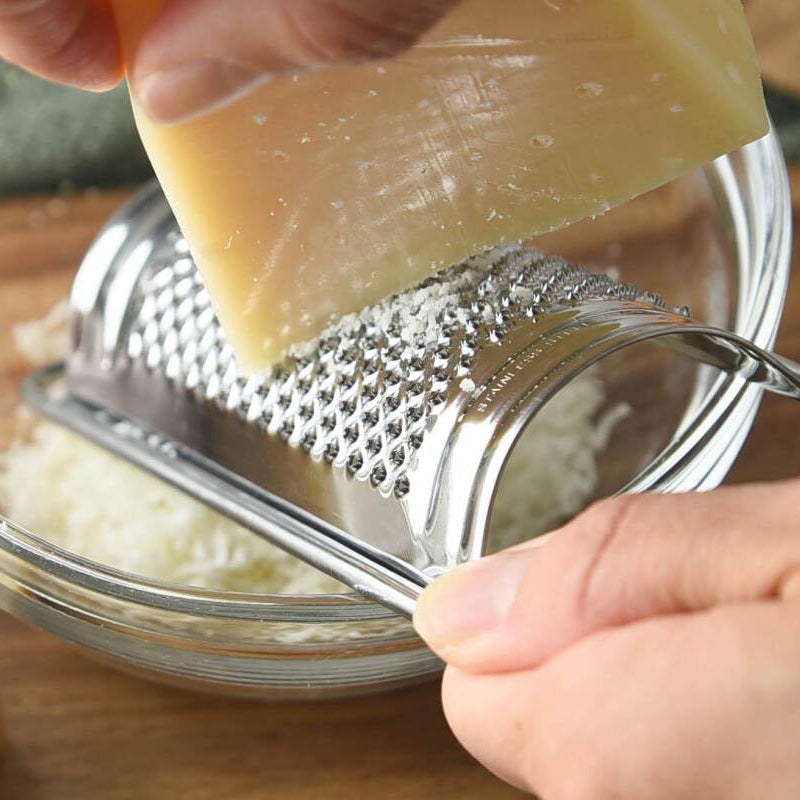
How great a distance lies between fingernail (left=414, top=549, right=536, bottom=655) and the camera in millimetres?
562

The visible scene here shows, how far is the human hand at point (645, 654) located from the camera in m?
0.47

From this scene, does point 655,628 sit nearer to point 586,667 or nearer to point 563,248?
point 586,667

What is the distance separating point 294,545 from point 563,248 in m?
→ 0.50

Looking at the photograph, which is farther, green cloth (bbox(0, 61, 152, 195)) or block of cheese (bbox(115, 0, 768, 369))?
green cloth (bbox(0, 61, 152, 195))

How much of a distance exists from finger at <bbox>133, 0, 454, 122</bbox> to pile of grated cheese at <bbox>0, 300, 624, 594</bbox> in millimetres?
414

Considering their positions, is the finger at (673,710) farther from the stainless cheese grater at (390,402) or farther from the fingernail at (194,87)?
the fingernail at (194,87)

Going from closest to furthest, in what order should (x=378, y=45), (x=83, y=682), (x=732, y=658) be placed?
(x=732, y=658)
(x=378, y=45)
(x=83, y=682)

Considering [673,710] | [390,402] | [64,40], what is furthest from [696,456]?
[64,40]

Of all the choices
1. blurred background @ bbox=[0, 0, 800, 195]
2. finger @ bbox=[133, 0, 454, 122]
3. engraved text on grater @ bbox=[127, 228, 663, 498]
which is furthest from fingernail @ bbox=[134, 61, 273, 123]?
blurred background @ bbox=[0, 0, 800, 195]

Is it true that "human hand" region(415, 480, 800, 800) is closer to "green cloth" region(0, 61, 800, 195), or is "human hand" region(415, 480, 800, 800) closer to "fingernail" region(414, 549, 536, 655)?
"fingernail" region(414, 549, 536, 655)

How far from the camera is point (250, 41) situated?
23.1 inches

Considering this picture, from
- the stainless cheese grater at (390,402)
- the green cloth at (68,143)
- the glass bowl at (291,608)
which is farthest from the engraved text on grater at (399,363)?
the green cloth at (68,143)

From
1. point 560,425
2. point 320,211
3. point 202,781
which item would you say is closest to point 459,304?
point 320,211

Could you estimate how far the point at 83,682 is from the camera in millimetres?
857
